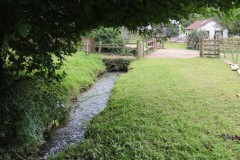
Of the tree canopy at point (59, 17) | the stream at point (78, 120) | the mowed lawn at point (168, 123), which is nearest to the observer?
the tree canopy at point (59, 17)

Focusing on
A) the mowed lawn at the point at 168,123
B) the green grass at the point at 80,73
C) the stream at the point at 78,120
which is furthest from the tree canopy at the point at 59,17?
the green grass at the point at 80,73

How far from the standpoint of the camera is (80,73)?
45.2 feet

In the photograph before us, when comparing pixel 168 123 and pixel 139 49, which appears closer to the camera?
pixel 168 123

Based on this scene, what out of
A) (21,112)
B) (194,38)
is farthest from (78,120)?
(194,38)

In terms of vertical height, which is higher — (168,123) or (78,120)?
(168,123)

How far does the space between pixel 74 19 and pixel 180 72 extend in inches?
411

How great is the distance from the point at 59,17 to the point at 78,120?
13.7ft

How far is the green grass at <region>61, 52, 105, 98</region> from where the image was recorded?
35.7 ft

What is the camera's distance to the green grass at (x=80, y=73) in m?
10.9

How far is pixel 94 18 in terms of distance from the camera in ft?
14.2

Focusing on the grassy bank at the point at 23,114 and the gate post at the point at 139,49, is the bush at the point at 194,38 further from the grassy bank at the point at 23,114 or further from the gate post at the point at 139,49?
the grassy bank at the point at 23,114

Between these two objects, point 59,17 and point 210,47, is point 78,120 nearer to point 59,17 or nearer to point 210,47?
point 59,17

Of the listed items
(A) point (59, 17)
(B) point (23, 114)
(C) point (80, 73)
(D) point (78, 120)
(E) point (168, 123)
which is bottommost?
(D) point (78, 120)

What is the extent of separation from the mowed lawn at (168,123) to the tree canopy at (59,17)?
1921mm
